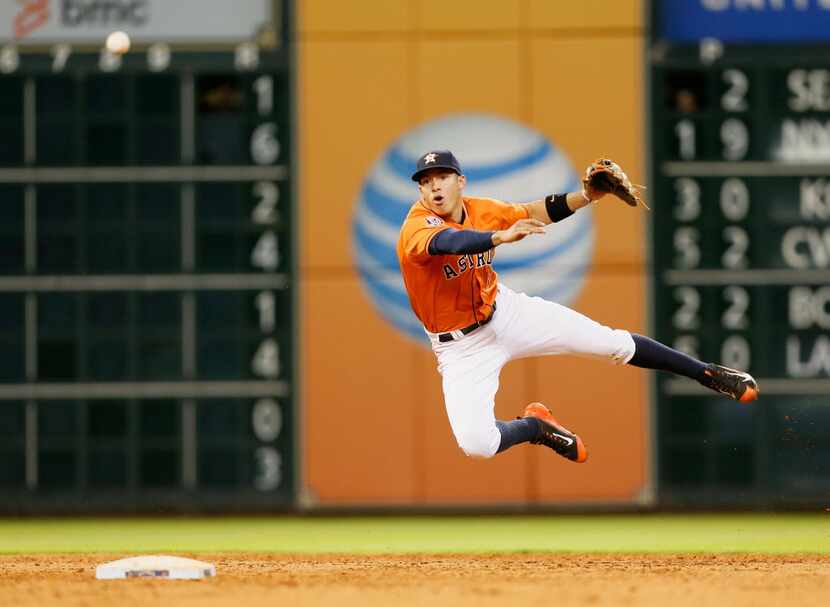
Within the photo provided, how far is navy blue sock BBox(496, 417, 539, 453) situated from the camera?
894 centimetres

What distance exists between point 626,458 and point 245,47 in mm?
4098

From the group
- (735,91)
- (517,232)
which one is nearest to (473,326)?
(517,232)

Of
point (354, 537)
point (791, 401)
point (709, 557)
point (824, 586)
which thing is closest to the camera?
point (824, 586)

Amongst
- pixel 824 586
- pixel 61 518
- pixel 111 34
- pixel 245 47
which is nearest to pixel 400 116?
pixel 245 47

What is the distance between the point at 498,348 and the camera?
902cm

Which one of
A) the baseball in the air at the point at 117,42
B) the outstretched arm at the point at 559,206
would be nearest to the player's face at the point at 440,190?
the outstretched arm at the point at 559,206

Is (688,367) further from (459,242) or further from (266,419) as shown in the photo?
(266,419)

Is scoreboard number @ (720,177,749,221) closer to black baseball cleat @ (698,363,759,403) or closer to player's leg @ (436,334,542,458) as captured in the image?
black baseball cleat @ (698,363,759,403)

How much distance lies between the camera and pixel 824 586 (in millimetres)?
7848

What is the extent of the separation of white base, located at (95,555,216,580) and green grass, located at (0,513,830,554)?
219 cm

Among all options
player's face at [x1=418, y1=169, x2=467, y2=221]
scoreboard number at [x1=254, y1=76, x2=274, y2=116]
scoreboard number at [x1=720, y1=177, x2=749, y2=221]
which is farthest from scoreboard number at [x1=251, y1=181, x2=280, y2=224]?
player's face at [x1=418, y1=169, x2=467, y2=221]

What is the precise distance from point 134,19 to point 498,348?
499 cm

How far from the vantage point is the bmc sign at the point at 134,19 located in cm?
1259

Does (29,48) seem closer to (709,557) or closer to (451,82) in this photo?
A: (451,82)
